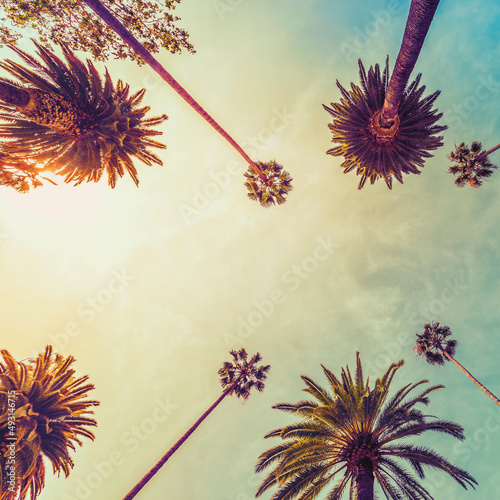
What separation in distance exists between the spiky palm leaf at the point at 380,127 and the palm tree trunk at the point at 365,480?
11932 millimetres

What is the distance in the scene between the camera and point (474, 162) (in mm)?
18688

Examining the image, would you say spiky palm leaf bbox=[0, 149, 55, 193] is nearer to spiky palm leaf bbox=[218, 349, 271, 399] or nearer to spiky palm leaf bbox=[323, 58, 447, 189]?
spiky palm leaf bbox=[323, 58, 447, 189]

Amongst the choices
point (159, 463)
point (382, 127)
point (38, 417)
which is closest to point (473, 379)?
point (382, 127)

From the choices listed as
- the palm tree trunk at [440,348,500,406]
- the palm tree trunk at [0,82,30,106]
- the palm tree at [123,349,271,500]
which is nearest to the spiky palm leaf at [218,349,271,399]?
the palm tree at [123,349,271,500]

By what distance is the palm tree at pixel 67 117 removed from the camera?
8.30 m

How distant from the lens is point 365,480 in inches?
399

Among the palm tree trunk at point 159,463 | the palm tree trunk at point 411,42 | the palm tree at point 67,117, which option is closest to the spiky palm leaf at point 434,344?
the palm tree trunk at point 159,463

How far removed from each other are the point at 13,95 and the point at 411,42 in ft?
32.1

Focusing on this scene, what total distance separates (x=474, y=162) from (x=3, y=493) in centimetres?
2952

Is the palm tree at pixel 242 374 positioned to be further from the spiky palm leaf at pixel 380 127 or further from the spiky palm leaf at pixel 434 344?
the spiky palm leaf at pixel 380 127

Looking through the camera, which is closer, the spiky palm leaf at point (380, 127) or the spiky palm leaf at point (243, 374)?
the spiky palm leaf at point (380, 127)

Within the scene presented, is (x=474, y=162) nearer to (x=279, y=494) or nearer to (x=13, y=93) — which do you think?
(x=279, y=494)

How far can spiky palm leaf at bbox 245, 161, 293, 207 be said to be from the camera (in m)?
15.6

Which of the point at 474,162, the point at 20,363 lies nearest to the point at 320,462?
the point at 20,363
